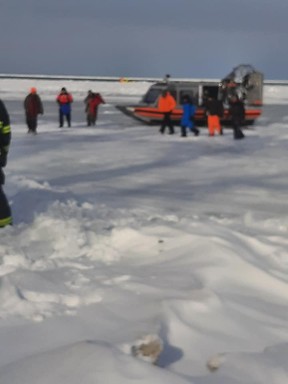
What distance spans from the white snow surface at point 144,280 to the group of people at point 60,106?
808 centimetres

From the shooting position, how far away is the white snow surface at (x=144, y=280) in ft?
10.6

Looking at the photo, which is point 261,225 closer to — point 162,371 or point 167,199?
point 167,199

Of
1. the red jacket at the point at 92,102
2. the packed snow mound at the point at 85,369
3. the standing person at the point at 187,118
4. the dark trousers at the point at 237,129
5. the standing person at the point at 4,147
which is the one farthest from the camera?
the red jacket at the point at 92,102

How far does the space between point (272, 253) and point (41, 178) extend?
5.78 metres

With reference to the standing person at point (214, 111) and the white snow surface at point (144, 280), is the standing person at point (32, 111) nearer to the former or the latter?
the standing person at point (214, 111)

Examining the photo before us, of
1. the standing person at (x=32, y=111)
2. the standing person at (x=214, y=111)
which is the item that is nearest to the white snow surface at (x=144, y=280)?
the standing person at (x=214, y=111)

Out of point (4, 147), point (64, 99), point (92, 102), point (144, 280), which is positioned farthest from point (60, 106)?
point (144, 280)

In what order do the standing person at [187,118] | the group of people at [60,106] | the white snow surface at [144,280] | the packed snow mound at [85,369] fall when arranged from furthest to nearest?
1. the group of people at [60,106]
2. the standing person at [187,118]
3. the white snow surface at [144,280]
4. the packed snow mound at [85,369]

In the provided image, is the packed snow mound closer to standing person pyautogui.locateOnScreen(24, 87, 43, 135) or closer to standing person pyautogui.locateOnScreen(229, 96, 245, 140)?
standing person pyautogui.locateOnScreen(229, 96, 245, 140)

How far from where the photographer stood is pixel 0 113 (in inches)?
240

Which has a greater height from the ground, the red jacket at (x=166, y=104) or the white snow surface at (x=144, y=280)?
the red jacket at (x=166, y=104)

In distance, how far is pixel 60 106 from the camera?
20.1 metres

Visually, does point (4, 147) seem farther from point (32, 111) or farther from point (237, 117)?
point (32, 111)

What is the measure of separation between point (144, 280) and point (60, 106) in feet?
52.2
